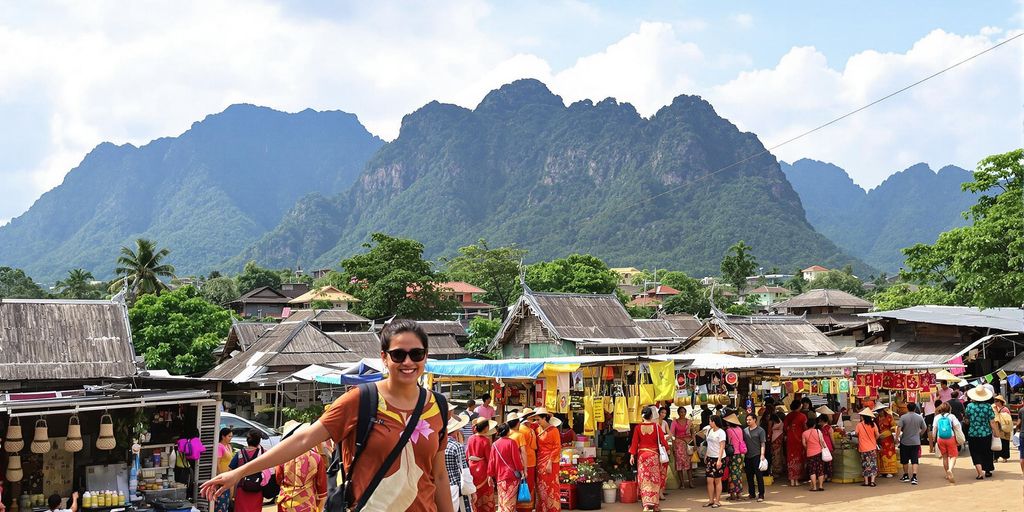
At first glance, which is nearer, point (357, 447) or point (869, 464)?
point (357, 447)

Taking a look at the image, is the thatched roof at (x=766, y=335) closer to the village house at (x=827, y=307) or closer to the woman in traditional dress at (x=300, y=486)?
the woman in traditional dress at (x=300, y=486)

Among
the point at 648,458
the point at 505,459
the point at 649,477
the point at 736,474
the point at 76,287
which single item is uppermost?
the point at 76,287

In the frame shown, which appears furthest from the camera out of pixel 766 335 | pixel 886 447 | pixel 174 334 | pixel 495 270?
pixel 495 270

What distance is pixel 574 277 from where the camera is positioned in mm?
58344

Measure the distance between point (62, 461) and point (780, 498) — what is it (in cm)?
1009

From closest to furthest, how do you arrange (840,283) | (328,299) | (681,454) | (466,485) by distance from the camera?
(466,485) → (681,454) → (328,299) → (840,283)

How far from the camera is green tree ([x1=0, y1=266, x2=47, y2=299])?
72.7 m

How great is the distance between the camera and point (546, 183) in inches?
7077

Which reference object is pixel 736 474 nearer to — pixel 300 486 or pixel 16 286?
pixel 300 486

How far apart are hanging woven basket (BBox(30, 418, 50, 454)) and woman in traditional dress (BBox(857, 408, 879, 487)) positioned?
11979 mm

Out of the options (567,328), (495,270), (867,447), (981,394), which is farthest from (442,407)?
(495,270)

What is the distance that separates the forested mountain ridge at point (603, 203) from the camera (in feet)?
467

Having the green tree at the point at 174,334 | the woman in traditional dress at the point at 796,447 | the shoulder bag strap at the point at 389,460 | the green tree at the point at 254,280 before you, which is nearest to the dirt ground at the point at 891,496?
the woman in traditional dress at the point at 796,447

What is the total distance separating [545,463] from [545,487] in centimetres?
31
